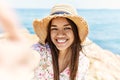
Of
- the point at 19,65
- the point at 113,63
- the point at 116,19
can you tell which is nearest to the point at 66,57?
the point at 19,65

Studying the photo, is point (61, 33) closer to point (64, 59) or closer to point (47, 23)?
point (47, 23)

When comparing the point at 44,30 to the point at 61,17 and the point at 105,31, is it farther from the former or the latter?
the point at 105,31

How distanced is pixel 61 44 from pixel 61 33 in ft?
0.19

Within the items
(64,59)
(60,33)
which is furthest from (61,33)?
(64,59)

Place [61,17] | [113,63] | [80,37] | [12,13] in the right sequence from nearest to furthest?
[12,13]
[61,17]
[80,37]
[113,63]

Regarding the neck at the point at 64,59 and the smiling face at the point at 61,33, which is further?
the neck at the point at 64,59

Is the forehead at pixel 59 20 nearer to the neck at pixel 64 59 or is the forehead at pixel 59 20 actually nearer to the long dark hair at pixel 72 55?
the long dark hair at pixel 72 55

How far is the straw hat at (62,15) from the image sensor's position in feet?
5.53

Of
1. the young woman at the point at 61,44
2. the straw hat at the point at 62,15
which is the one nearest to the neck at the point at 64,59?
the young woman at the point at 61,44

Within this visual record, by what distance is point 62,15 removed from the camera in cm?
167

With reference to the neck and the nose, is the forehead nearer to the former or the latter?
the nose

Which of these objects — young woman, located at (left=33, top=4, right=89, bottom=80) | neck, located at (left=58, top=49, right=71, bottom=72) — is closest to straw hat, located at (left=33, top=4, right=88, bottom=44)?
young woman, located at (left=33, top=4, right=89, bottom=80)

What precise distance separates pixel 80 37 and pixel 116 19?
7437 millimetres

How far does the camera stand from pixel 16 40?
0.29 meters
